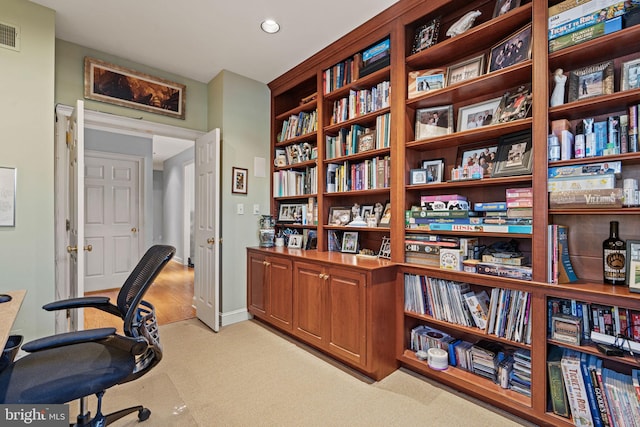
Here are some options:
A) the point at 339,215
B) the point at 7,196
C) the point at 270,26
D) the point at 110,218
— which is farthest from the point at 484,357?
the point at 110,218

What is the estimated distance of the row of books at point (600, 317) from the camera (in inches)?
56.7

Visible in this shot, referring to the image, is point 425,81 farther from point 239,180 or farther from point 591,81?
point 239,180

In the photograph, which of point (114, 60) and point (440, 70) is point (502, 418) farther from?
point (114, 60)

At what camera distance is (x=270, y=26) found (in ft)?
8.13

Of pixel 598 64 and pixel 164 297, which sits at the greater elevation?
pixel 598 64

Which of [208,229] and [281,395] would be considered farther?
[208,229]

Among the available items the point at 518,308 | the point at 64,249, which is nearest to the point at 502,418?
the point at 518,308

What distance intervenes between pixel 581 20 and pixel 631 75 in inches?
15.1

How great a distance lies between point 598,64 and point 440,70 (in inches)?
34.8

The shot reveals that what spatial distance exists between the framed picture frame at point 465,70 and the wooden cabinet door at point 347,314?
1.57m

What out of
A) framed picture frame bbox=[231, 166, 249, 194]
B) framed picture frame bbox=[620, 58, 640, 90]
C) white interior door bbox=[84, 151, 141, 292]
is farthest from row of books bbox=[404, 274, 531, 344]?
white interior door bbox=[84, 151, 141, 292]

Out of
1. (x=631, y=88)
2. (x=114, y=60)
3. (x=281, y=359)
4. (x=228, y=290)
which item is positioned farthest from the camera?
(x=228, y=290)

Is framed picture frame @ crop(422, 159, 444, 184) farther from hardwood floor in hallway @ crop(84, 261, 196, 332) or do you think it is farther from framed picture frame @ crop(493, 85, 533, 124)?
hardwood floor in hallway @ crop(84, 261, 196, 332)

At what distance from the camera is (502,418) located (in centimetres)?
173
